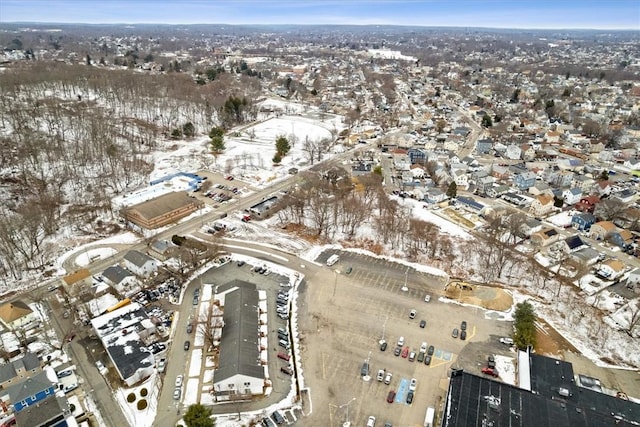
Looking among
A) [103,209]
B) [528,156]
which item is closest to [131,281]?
[103,209]

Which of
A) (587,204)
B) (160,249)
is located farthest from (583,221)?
(160,249)

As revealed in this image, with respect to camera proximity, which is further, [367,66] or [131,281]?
[367,66]

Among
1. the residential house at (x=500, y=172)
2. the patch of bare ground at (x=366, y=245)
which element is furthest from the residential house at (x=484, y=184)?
the patch of bare ground at (x=366, y=245)

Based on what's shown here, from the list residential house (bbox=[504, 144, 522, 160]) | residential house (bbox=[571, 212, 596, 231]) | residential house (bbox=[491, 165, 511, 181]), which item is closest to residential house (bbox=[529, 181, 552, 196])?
residential house (bbox=[491, 165, 511, 181])

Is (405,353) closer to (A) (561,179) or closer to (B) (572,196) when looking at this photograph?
(B) (572,196)

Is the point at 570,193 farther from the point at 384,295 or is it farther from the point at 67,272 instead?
the point at 67,272

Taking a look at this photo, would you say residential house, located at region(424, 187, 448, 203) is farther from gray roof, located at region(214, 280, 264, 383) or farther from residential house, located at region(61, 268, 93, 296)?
residential house, located at region(61, 268, 93, 296)
